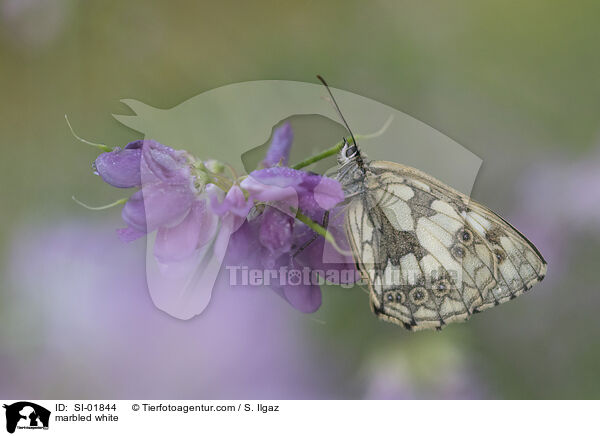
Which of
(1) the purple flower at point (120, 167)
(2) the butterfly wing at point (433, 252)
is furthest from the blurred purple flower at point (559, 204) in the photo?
(1) the purple flower at point (120, 167)

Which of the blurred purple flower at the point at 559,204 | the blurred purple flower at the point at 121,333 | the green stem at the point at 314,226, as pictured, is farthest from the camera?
the blurred purple flower at the point at 559,204

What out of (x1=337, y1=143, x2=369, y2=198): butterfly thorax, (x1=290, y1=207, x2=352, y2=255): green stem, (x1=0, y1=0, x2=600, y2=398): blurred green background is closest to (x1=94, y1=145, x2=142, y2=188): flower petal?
(x1=290, y1=207, x2=352, y2=255): green stem

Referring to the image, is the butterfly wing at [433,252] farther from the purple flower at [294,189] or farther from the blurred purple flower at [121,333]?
the blurred purple flower at [121,333]

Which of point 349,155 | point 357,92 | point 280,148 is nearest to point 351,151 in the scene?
point 349,155

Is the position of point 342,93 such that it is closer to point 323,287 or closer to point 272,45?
point 272,45

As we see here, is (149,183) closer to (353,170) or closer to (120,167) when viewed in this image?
(120,167)

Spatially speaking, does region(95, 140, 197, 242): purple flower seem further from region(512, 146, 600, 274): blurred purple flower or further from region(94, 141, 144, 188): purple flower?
region(512, 146, 600, 274): blurred purple flower

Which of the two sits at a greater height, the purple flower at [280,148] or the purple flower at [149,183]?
the purple flower at [280,148]
